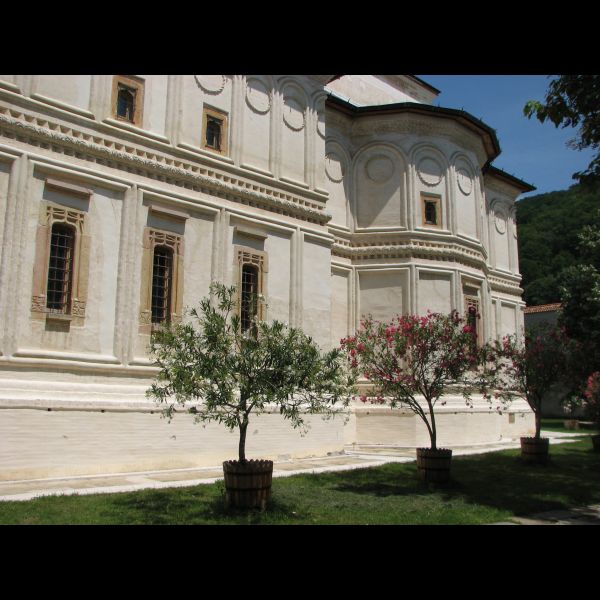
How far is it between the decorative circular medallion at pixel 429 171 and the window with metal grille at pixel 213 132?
8.62 meters

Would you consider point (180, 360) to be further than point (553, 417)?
No

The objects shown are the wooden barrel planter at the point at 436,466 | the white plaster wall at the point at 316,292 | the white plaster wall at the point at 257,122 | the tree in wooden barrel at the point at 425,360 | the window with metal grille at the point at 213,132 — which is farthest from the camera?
the white plaster wall at the point at 316,292

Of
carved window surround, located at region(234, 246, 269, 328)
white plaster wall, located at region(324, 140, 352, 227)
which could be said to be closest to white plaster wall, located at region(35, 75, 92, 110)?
carved window surround, located at region(234, 246, 269, 328)

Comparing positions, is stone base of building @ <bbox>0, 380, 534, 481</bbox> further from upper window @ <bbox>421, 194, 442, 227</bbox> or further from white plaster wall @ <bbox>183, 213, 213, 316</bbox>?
upper window @ <bbox>421, 194, 442, 227</bbox>

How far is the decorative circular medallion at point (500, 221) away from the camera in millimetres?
28250

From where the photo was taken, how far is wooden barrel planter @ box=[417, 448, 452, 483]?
37.7ft

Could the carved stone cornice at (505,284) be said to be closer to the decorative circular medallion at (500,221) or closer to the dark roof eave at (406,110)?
the decorative circular medallion at (500,221)

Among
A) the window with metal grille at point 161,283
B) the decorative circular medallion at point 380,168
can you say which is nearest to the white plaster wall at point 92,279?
the window with metal grille at point 161,283

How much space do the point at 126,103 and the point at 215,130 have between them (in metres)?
2.57

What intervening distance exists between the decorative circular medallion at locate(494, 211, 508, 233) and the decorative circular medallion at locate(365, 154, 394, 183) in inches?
351

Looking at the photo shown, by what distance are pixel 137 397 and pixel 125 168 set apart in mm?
5192
